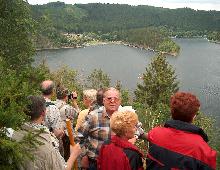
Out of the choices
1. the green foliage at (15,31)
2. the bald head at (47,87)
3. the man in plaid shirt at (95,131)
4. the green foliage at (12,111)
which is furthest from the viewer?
the green foliage at (15,31)

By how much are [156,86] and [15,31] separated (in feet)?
124

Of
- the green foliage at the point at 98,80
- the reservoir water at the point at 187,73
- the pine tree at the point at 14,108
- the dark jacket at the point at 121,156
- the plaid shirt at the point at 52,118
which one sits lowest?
the reservoir water at the point at 187,73

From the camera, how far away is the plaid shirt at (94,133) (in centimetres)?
461

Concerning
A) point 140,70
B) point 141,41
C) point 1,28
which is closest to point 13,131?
point 1,28

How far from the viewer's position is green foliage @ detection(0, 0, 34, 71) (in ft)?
70.5

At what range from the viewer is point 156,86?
57.9 m

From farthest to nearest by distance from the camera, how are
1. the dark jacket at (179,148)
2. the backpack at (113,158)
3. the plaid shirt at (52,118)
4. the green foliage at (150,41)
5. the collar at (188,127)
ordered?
the green foliage at (150,41) → the plaid shirt at (52,118) → the backpack at (113,158) → the collar at (188,127) → the dark jacket at (179,148)

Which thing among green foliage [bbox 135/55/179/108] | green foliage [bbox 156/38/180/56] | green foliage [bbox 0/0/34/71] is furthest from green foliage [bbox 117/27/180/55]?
green foliage [bbox 0/0/34/71]

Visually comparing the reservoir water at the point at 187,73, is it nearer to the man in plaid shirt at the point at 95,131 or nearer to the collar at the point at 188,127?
the man in plaid shirt at the point at 95,131

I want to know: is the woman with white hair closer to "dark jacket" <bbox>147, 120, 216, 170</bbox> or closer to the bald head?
"dark jacket" <bbox>147, 120, 216, 170</bbox>

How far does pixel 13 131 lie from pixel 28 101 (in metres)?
0.34

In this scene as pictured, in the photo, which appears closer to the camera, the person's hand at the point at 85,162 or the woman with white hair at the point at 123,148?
the woman with white hair at the point at 123,148

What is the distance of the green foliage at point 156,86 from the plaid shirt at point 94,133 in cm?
5083

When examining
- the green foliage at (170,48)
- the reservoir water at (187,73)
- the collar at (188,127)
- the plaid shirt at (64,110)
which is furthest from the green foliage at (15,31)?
the green foliage at (170,48)
